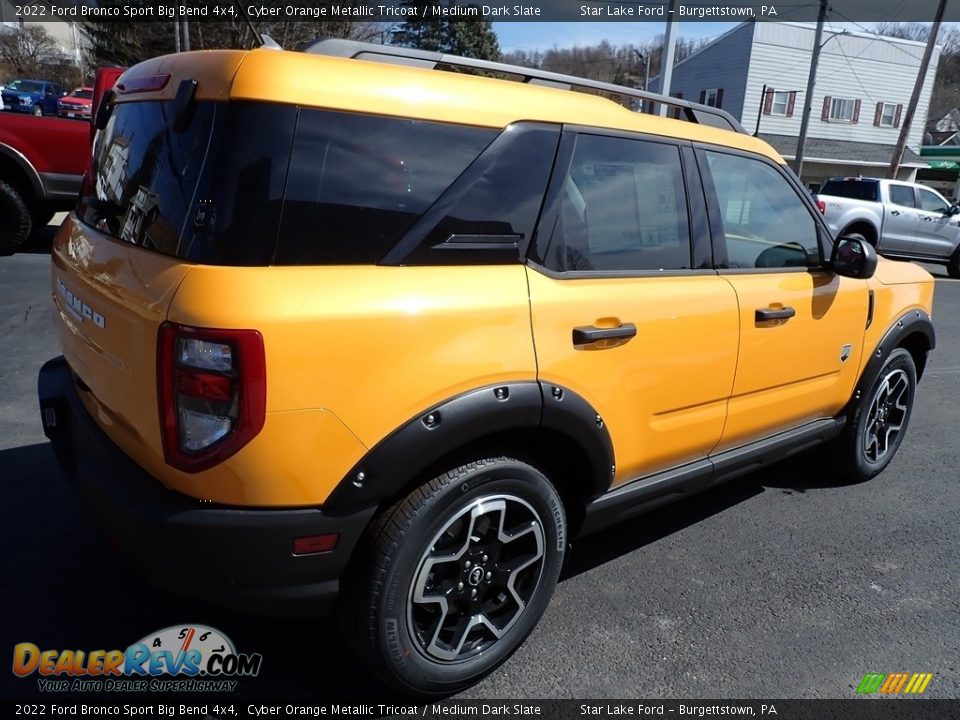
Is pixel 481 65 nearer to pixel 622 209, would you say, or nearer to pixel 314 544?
pixel 622 209

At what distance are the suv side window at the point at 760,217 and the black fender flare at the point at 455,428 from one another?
115cm

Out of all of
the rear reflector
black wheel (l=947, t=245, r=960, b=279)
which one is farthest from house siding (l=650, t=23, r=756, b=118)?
the rear reflector

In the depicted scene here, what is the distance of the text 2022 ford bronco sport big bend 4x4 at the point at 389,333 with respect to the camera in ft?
5.94

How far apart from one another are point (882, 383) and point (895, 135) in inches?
1551

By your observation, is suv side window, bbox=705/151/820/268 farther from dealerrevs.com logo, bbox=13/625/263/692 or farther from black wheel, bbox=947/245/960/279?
black wheel, bbox=947/245/960/279

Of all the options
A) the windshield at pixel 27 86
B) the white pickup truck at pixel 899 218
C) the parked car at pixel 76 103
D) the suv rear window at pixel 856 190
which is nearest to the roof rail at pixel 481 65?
the white pickup truck at pixel 899 218

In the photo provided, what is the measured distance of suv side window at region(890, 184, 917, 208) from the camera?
14547 mm

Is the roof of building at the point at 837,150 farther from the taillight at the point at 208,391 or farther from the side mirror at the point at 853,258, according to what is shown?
the taillight at the point at 208,391

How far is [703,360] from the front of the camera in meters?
2.74

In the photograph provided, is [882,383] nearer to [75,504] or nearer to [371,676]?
[371,676]

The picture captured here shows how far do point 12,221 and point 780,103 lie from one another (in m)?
32.8

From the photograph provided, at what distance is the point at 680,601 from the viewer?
2883mm

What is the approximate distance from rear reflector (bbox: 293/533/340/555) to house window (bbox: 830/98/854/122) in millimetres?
39329

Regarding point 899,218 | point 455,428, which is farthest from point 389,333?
point 899,218
